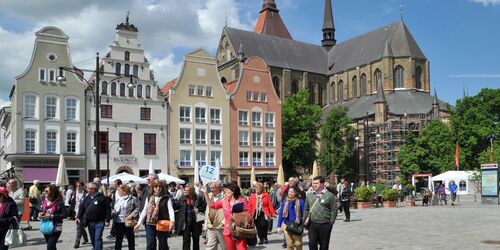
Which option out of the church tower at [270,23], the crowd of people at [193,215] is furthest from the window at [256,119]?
the church tower at [270,23]

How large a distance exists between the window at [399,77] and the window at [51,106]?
48500 mm

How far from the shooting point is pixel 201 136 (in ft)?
157

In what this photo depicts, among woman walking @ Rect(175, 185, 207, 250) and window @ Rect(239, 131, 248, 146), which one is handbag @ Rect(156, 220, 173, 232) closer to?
woman walking @ Rect(175, 185, 207, 250)

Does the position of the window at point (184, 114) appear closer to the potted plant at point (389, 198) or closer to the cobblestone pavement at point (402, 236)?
the potted plant at point (389, 198)

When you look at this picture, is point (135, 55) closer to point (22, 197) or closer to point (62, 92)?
point (62, 92)

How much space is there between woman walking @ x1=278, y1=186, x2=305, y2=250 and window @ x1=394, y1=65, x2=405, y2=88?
228 ft

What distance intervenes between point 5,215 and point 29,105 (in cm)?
3205

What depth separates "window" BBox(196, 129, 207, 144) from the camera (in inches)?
1868

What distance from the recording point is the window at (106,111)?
1693 inches

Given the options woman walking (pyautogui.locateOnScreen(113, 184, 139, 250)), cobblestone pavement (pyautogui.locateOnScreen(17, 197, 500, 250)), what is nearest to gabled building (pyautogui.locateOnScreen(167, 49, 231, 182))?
cobblestone pavement (pyautogui.locateOnScreen(17, 197, 500, 250))

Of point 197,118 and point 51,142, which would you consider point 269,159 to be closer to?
point 197,118

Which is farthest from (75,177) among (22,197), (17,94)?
(22,197)

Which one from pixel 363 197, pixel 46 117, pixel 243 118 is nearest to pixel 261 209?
pixel 363 197

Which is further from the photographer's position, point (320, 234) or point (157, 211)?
point (157, 211)
